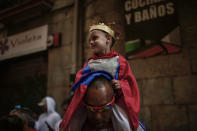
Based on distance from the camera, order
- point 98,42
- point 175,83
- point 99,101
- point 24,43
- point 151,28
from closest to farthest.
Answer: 1. point 99,101
2. point 98,42
3. point 175,83
4. point 151,28
5. point 24,43

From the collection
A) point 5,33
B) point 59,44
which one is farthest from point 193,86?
point 5,33

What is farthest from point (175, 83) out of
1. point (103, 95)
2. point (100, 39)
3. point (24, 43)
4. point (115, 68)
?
point (24, 43)

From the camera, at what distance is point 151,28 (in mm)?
4555

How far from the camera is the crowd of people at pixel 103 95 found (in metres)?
1.54

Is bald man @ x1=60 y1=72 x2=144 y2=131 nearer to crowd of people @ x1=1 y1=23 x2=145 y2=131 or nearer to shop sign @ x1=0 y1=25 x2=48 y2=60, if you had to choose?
crowd of people @ x1=1 y1=23 x2=145 y2=131

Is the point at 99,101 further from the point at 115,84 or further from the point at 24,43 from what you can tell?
the point at 24,43

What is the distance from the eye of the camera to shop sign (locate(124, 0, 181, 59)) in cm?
432

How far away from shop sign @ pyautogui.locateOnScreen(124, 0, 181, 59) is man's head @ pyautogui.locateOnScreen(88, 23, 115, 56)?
2769 millimetres

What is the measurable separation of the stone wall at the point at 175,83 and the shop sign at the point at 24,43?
138 inches

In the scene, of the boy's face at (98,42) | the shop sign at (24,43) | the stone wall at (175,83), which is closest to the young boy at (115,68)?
the boy's face at (98,42)

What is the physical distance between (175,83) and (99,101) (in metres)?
3.04

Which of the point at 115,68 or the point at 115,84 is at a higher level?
the point at 115,68

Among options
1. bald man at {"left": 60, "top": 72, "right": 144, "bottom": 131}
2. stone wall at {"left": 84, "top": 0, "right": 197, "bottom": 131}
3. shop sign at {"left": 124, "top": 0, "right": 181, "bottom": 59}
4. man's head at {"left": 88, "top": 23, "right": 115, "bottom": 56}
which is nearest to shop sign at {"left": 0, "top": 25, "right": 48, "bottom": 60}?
shop sign at {"left": 124, "top": 0, "right": 181, "bottom": 59}

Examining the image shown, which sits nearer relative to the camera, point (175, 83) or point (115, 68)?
point (115, 68)
